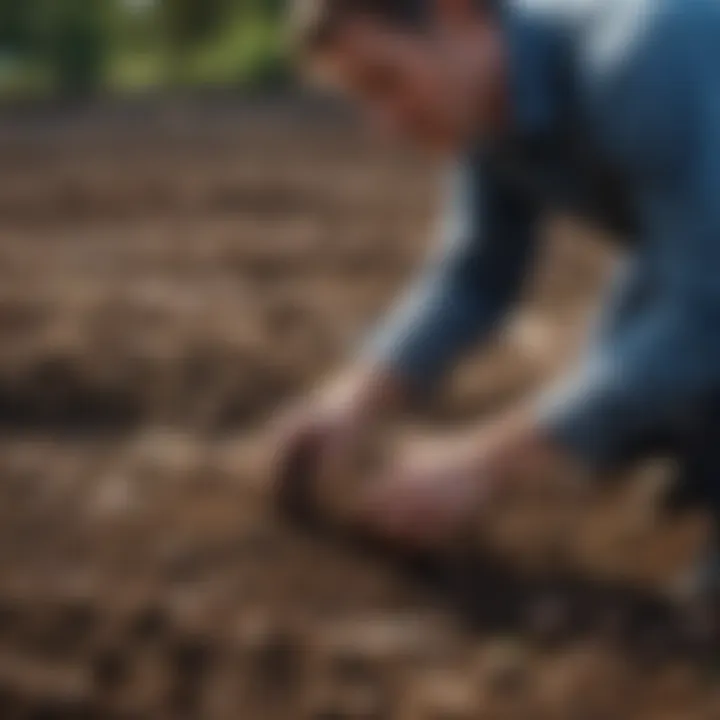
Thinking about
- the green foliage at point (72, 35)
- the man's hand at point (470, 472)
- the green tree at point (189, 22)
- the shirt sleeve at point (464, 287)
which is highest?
the green tree at point (189, 22)

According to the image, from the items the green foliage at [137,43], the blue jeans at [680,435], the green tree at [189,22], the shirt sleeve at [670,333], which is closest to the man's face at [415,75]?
the shirt sleeve at [670,333]

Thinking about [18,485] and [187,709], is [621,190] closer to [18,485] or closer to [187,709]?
[187,709]

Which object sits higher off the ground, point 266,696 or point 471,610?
point 471,610

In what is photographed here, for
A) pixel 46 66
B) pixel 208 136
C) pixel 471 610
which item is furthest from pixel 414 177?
pixel 471 610

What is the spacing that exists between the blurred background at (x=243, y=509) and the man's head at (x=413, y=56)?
1.32 feet

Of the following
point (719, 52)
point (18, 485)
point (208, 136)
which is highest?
point (208, 136)

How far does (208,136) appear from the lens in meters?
3.99

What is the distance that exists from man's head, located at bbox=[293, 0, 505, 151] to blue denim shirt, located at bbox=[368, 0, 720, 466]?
35 mm

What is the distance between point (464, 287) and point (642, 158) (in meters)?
0.31

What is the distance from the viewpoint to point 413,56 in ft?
3.04

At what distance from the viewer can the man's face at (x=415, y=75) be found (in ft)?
3.04

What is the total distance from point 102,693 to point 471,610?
0.30 meters

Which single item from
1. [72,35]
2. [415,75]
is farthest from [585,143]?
[72,35]

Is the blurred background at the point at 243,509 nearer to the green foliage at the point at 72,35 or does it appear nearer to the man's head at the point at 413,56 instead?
the man's head at the point at 413,56
